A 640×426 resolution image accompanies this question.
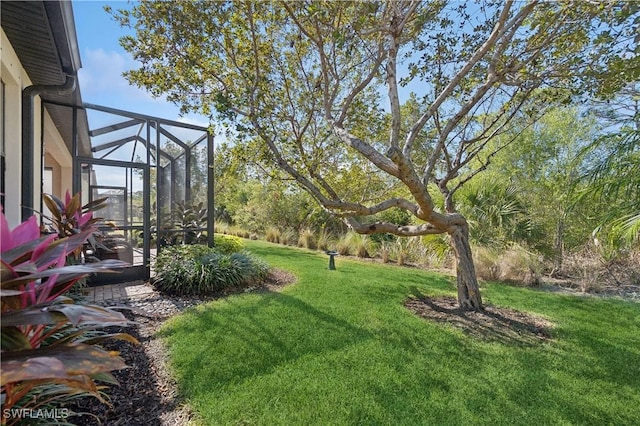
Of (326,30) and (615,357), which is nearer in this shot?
(615,357)

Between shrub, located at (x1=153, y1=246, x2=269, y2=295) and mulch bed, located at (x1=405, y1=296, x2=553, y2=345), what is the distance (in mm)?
3132

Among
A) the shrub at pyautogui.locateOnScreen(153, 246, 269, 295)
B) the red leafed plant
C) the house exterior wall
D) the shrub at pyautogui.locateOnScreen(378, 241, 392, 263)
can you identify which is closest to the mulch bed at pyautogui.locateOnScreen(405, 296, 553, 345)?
the shrub at pyautogui.locateOnScreen(153, 246, 269, 295)

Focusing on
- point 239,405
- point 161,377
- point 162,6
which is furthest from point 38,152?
point 239,405

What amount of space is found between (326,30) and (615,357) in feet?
17.5

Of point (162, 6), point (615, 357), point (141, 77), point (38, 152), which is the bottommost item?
point (615, 357)

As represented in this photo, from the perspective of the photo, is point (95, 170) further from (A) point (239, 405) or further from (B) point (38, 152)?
(A) point (239, 405)

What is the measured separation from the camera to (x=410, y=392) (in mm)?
2598

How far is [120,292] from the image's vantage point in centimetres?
559

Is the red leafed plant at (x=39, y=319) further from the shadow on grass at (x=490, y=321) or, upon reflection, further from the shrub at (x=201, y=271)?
the shrub at (x=201, y=271)

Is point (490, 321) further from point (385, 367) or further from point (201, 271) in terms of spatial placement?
point (201, 271)

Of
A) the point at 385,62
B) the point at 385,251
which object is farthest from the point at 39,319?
the point at 385,251

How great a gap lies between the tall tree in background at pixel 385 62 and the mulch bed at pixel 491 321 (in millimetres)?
296

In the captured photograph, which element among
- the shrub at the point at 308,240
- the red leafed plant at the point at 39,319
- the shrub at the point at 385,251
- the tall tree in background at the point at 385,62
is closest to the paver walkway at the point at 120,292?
the tall tree in background at the point at 385,62

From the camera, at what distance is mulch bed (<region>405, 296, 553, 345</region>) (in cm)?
384
